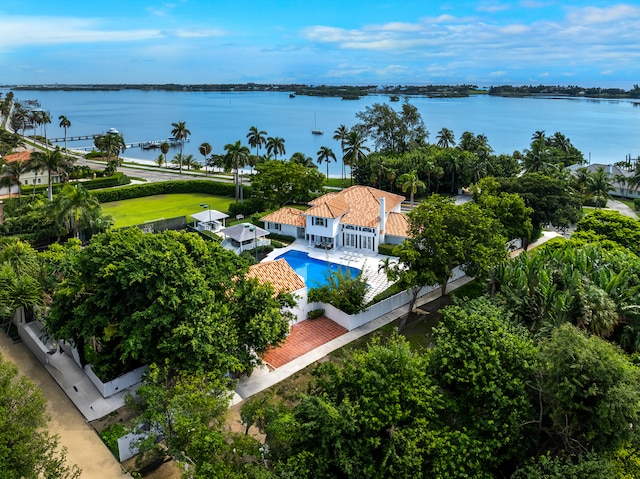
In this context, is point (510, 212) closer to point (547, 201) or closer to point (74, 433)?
point (547, 201)

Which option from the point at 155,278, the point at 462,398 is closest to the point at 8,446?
the point at 155,278

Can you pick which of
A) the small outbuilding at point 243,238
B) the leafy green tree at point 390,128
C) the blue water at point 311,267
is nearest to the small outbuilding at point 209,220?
the small outbuilding at point 243,238

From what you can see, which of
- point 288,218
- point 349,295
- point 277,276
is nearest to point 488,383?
point 349,295

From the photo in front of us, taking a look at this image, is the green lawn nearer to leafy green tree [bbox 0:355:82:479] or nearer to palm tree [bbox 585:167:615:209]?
leafy green tree [bbox 0:355:82:479]

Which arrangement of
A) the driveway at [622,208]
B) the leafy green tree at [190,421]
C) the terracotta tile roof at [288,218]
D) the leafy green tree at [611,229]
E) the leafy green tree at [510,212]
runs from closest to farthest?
the leafy green tree at [190,421]
the leafy green tree at [611,229]
the leafy green tree at [510,212]
the terracotta tile roof at [288,218]
the driveway at [622,208]

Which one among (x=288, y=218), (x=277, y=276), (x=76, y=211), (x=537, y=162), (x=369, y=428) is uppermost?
(x=537, y=162)

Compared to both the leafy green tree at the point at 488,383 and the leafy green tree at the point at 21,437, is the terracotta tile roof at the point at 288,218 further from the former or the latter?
the leafy green tree at the point at 21,437
